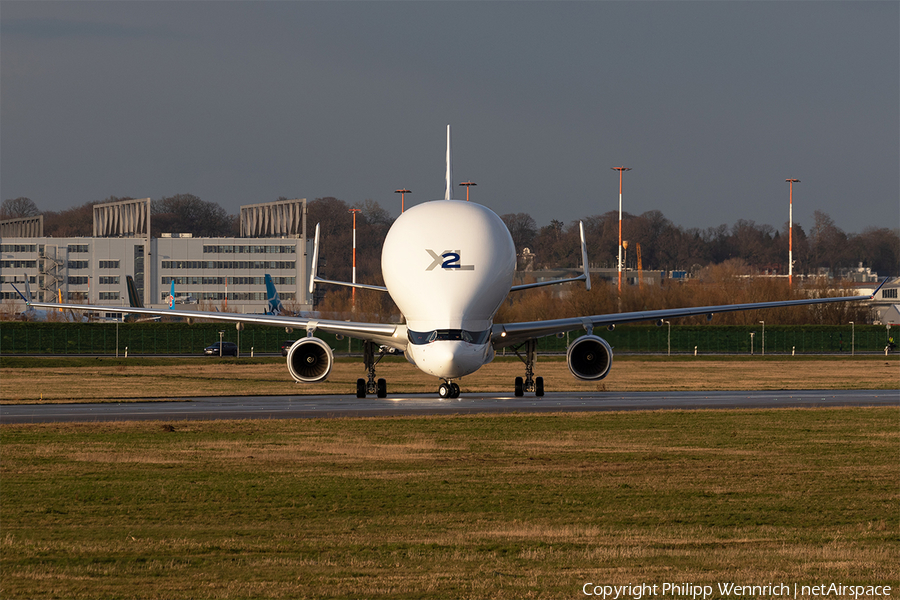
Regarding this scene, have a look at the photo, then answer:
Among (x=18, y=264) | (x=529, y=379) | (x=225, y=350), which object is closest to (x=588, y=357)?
(x=529, y=379)

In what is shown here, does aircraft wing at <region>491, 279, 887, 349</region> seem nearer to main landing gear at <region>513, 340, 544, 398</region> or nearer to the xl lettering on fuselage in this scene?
main landing gear at <region>513, 340, 544, 398</region>

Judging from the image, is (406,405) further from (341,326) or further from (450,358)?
(450,358)

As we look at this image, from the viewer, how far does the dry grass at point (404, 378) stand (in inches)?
1554

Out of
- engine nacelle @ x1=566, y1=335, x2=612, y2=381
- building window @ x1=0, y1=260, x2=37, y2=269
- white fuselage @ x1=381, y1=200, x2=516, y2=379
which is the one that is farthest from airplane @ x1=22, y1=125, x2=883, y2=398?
building window @ x1=0, y1=260, x2=37, y2=269

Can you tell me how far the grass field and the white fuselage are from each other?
3.61 meters

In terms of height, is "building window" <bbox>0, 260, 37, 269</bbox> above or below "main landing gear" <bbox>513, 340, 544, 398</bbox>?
above

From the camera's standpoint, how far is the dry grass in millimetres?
39469

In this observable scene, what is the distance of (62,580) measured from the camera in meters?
9.59

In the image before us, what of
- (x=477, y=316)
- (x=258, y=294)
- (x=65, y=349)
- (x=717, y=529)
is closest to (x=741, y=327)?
(x=65, y=349)

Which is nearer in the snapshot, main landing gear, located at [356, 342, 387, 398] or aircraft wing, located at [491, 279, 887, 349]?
aircraft wing, located at [491, 279, 887, 349]

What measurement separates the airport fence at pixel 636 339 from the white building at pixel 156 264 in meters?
61.6

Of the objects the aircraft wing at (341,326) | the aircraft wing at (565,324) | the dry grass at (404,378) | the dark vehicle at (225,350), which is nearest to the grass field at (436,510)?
the aircraft wing at (341,326)

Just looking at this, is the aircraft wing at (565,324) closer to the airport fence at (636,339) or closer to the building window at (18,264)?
the airport fence at (636,339)

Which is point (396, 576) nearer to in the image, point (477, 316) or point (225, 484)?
point (225, 484)
